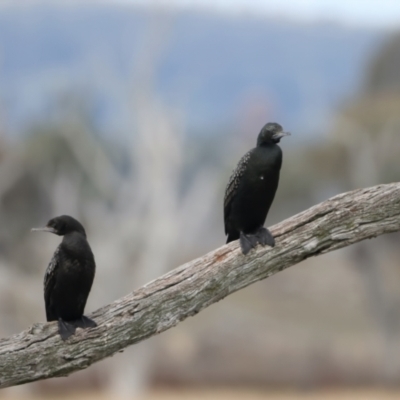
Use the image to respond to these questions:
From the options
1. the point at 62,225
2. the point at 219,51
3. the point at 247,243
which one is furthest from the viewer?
the point at 219,51

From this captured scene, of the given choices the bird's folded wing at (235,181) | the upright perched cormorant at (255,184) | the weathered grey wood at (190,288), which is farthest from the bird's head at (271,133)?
the weathered grey wood at (190,288)

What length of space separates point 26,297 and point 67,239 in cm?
2166

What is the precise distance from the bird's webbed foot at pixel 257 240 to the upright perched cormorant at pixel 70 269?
107 centimetres

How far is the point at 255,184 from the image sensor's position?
7.18 meters

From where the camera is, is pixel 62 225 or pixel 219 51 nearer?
pixel 62 225

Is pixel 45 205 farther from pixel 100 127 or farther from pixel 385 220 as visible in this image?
pixel 385 220

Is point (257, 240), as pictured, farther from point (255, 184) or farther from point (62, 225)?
point (62, 225)

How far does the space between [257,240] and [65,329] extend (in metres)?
1.37

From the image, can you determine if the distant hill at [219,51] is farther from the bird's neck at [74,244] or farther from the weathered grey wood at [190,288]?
the weathered grey wood at [190,288]

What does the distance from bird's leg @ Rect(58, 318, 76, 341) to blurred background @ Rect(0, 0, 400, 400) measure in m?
18.9

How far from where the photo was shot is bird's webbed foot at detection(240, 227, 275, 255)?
664 centimetres

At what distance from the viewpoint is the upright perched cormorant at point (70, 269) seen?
6.91m

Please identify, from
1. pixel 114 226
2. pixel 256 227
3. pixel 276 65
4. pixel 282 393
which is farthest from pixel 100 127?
pixel 276 65

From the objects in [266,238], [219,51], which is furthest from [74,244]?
[219,51]
